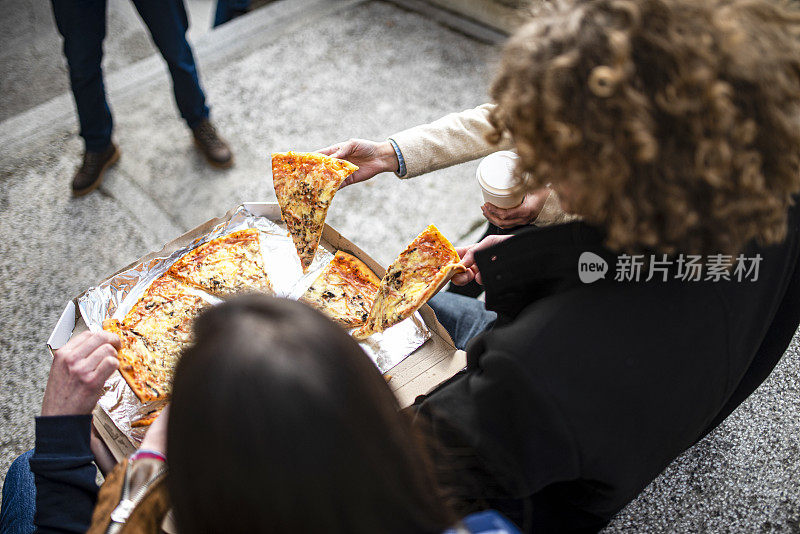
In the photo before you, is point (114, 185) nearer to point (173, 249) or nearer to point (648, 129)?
point (173, 249)

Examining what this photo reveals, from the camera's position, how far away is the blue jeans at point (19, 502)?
4.46 ft

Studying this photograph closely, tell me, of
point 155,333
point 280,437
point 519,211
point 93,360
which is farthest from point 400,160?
point 280,437

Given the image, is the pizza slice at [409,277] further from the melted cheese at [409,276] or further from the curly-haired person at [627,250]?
the curly-haired person at [627,250]

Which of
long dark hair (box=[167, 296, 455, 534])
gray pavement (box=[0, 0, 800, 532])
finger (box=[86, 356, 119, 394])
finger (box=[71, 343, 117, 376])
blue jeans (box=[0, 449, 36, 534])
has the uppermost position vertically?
long dark hair (box=[167, 296, 455, 534])

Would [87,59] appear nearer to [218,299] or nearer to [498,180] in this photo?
[218,299]

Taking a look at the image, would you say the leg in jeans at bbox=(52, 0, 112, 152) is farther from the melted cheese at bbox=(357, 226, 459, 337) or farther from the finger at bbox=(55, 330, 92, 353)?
the melted cheese at bbox=(357, 226, 459, 337)

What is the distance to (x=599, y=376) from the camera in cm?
92

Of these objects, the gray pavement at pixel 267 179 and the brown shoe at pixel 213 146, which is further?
the brown shoe at pixel 213 146

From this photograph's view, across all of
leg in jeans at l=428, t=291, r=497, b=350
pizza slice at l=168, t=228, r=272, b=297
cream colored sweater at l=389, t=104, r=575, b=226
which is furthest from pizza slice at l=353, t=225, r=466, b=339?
pizza slice at l=168, t=228, r=272, b=297

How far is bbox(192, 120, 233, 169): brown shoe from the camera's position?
305 cm

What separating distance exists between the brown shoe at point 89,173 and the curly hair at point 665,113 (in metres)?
2.75

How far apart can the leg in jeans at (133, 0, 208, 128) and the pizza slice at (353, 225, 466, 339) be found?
179 centimetres


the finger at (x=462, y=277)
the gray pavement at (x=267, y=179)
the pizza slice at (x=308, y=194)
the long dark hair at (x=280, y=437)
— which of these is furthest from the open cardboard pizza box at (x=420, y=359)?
the long dark hair at (x=280, y=437)

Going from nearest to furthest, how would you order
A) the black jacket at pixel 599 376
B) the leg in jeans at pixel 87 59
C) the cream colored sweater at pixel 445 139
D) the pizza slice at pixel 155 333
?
the black jacket at pixel 599 376
the pizza slice at pixel 155 333
the cream colored sweater at pixel 445 139
the leg in jeans at pixel 87 59
